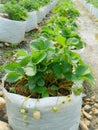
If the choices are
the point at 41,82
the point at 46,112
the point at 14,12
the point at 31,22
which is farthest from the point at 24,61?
the point at 31,22

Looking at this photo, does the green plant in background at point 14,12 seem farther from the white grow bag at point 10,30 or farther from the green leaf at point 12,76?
the green leaf at point 12,76

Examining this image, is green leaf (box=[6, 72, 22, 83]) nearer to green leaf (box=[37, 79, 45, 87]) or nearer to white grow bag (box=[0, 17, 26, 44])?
green leaf (box=[37, 79, 45, 87])

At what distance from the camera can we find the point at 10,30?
15.6 ft

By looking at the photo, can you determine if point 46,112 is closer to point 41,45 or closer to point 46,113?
point 46,113

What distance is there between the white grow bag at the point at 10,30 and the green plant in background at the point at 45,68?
2621 mm

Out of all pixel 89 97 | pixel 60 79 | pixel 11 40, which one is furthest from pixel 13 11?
pixel 60 79

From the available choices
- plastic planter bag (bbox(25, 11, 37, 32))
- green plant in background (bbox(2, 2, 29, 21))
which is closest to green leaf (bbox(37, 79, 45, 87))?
green plant in background (bbox(2, 2, 29, 21))

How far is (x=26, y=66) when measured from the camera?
2.07 m

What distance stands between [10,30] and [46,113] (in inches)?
116

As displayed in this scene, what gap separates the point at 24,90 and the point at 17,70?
192mm

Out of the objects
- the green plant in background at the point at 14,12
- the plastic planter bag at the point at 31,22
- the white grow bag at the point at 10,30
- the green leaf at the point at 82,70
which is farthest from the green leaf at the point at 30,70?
the plastic planter bag at the point at 31,22

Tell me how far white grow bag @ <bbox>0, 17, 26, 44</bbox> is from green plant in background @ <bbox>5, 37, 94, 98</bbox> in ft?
8.60

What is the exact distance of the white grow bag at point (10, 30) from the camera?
15.5ft

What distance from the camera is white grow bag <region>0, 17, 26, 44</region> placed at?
4.71 m
